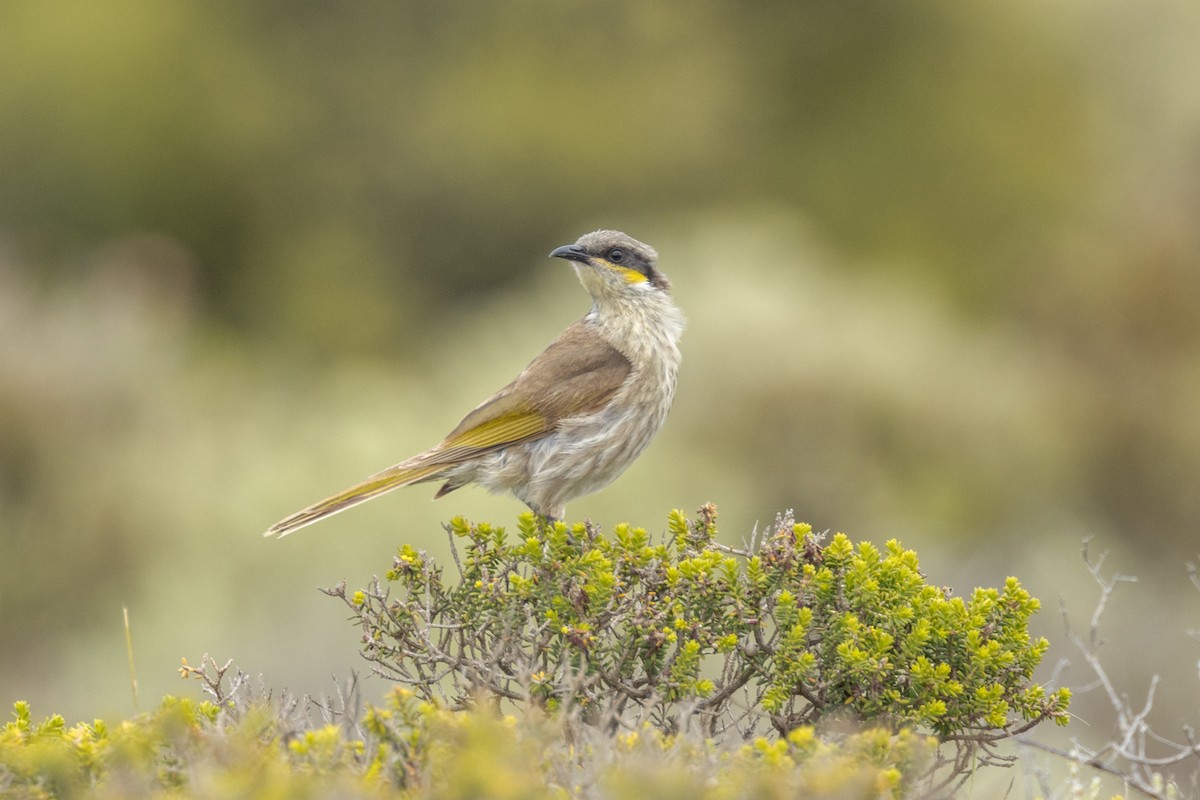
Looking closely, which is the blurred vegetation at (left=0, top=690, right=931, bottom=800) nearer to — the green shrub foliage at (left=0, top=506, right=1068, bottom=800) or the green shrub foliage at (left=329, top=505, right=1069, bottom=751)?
the green shrub foliage at (left=0, top=506, right=1068, bottom=800)

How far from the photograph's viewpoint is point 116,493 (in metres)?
13.2

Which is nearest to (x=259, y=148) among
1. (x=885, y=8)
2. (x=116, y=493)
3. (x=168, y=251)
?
(x=168, y=251)

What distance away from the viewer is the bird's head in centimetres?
641

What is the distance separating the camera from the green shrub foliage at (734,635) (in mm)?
4008

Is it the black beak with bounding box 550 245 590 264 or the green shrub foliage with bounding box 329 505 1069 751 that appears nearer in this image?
the green shrub foliage with bounding box 329 505 1069 751

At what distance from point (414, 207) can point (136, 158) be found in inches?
195

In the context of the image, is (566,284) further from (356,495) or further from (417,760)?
(417,760)

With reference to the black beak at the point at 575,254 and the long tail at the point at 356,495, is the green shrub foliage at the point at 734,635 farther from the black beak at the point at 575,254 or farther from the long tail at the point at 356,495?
the black beak at the point at 575,254

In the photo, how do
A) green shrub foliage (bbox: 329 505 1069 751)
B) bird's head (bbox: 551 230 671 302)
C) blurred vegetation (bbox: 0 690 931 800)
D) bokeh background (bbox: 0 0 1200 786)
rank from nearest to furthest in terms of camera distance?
blurred vegetation (bbox: 0 690 931 800)
green shrub foliage (bbox: 329 505 1069 751)
bird's head (bbox: 551 230 671 302)
bokeh background (bbox: 0 0 1200 786)

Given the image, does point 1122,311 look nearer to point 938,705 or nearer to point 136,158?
point 938,705

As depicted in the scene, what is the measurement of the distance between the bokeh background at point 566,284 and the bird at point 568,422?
1176mm

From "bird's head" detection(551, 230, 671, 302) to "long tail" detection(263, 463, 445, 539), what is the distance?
105cm

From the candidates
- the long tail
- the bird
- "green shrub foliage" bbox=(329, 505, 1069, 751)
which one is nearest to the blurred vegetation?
"green shrub foliage" bbox=(329, 505, 1069, 751)

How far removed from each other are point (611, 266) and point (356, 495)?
150cm
